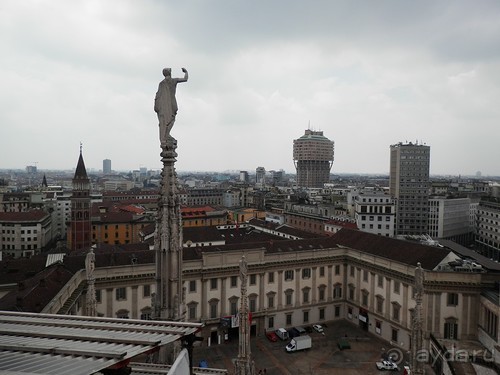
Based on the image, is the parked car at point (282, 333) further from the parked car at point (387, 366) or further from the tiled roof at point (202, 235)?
the tiled roof at point (202, 235)

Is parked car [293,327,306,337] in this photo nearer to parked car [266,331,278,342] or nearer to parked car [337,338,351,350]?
parked car [266,331,278,342]

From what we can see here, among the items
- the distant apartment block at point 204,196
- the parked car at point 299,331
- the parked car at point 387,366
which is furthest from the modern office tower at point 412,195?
the parked car at point 387,366

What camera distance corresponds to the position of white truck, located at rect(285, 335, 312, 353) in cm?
4534

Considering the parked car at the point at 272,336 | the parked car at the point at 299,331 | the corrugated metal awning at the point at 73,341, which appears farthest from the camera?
the parked car at the point at 299,331

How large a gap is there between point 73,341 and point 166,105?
21.0ft

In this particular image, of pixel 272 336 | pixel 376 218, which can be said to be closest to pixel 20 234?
pixel 272 336

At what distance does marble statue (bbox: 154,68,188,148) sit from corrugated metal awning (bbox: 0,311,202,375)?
496cm

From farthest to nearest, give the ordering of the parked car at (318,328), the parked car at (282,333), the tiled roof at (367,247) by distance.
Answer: the parked car at (318,328)
the parked car at (282,333)
the tiled roof at (367,247)

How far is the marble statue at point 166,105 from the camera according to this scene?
39.1ft

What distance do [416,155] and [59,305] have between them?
109528 millimetres

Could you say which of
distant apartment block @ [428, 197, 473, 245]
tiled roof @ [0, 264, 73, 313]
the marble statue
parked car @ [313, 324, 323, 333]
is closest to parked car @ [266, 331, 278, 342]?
parked car @ [313, 324, 323, 333]

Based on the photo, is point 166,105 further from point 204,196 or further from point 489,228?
point 204,196

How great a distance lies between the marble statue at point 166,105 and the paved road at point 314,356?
112 ft

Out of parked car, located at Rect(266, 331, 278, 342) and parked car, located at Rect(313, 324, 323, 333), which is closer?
parked car, located at Rect(266, 331, 278, 342)
